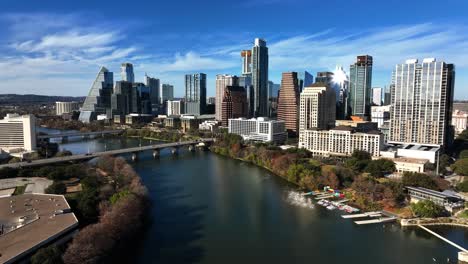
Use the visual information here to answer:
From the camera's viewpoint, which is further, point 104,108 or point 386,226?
point 104,108

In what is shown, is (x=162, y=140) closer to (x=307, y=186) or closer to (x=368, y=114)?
(x=307, y=186)

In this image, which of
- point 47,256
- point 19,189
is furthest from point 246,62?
point 47,256

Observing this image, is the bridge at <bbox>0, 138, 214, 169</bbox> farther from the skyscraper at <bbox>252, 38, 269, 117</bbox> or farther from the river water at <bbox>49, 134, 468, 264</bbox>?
the skyscraper at <bbox>252, 38, 269, 117</bbox>

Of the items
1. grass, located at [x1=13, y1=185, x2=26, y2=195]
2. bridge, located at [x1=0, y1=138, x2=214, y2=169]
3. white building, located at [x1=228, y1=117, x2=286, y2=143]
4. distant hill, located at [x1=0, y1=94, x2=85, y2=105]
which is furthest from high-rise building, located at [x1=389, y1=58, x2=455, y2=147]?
distant hill, located at [x1=0, y1=94, x2=85, y2=105]

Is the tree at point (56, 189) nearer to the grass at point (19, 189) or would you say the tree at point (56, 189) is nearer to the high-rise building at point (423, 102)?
the grass at point (19, 189)

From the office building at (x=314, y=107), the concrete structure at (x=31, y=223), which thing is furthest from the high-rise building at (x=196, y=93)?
the concrete structure at (x=31, y=223)

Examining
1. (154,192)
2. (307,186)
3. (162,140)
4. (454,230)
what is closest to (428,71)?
(307,186)

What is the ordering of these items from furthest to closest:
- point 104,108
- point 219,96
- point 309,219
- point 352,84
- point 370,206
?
Answer: point 104,108 < point 219,96 < point 352,84 < point 370,206 < point 309,219
